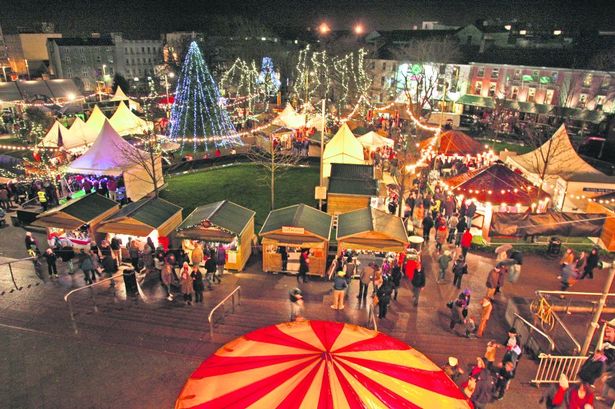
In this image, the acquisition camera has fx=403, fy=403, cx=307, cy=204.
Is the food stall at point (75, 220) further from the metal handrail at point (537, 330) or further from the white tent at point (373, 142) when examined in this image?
the white tent at point (373, 142)

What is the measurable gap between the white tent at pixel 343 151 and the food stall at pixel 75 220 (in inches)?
469

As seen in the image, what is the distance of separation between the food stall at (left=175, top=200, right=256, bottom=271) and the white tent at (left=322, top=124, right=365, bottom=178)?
9.61 metres

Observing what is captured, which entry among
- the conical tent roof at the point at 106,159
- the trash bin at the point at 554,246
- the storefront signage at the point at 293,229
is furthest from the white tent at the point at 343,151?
the trash bin at the point at 554,246

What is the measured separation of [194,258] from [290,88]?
4443 cm

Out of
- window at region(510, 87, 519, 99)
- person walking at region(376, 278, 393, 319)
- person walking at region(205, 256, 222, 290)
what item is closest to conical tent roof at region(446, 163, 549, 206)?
person walking at region(376, 278, 393, 319)

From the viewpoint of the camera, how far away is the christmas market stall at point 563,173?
689 inches

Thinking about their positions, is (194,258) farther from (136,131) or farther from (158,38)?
(158,38)

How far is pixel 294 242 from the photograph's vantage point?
13.0m

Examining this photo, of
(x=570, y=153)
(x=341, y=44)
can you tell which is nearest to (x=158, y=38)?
(x=341, y=44)

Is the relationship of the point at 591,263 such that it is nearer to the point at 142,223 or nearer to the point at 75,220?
the point at 142,223

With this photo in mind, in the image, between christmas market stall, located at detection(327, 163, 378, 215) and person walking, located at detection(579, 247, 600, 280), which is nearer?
person walking, located at detection(579, 247, 600, 280)

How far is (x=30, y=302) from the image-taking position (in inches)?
434

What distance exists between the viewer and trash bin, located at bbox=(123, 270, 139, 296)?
11.3m

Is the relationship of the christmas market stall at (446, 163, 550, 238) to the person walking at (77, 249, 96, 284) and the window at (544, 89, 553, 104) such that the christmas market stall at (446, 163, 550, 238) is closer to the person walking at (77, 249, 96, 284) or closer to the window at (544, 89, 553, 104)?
the person walking at (77, 249, 96, 284)
